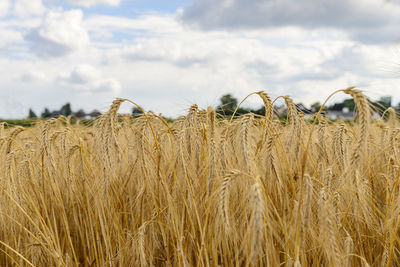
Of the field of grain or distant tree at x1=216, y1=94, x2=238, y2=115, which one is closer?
the field of grain

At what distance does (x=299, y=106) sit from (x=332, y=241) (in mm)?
1290

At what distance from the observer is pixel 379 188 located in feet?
12.2

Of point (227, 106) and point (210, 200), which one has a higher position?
point (227, 106)

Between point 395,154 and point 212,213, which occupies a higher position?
point 395,154

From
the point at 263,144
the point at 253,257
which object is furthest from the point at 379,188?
the point at 253,257

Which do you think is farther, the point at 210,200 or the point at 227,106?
the point at 227,106

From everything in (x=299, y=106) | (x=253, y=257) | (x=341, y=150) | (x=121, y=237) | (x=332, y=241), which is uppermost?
(x=299, y=106)

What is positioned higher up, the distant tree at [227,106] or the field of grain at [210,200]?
the distant tree at [227,106]

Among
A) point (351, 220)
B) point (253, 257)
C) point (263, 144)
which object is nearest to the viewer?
point (253, 257)

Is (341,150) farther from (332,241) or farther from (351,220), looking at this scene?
(332,241)

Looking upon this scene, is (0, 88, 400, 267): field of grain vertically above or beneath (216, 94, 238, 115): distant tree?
beneath

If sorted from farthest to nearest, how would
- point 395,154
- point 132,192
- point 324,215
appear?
point 132,192, point 395,154, point 324,215

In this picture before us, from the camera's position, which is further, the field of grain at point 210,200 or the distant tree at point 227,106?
the distant tree at point 227,106

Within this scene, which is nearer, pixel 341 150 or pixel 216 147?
pixel 216 147
